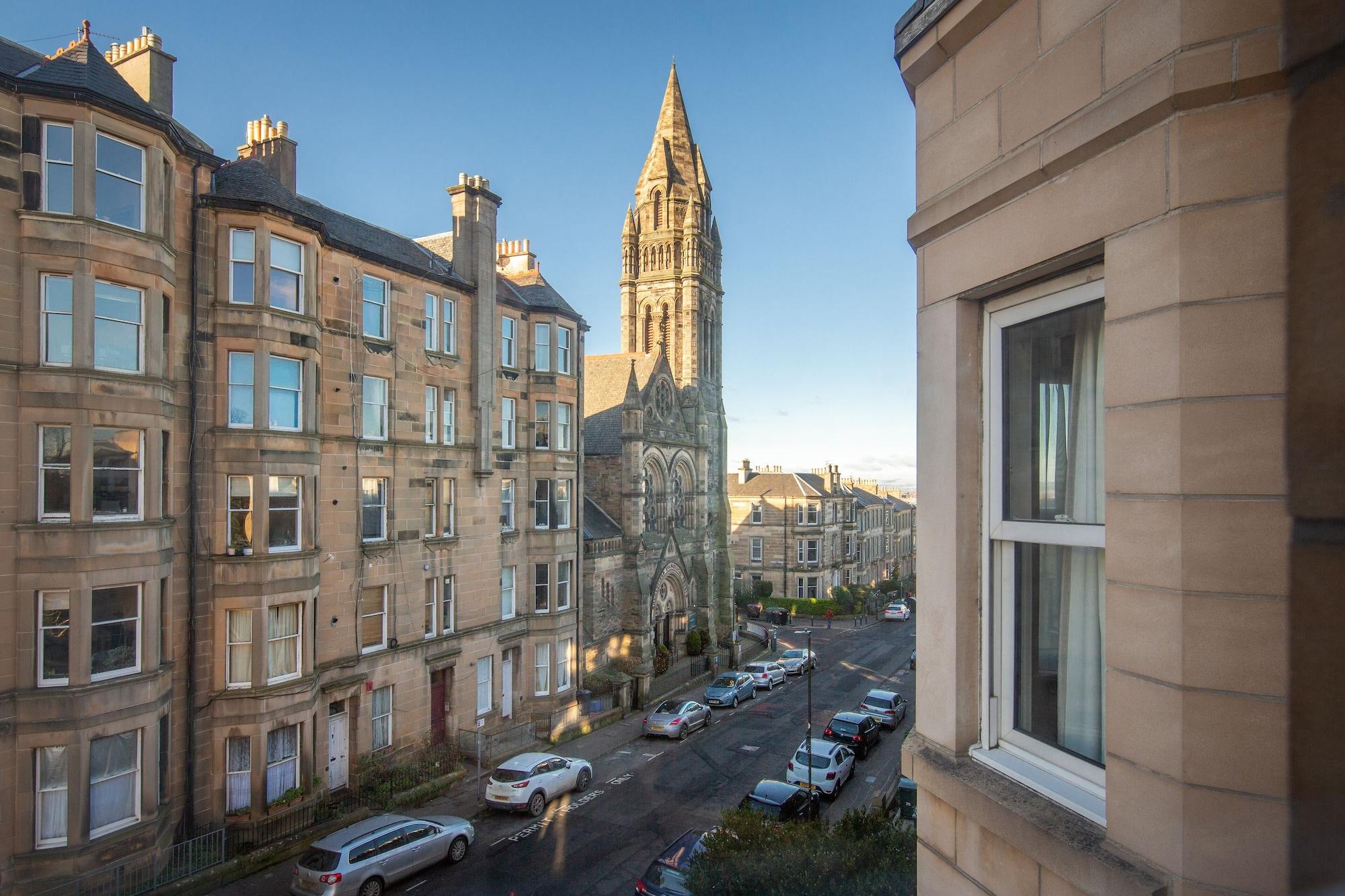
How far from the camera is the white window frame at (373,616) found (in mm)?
20906

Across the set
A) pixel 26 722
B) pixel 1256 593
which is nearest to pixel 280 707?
pixel 26 722

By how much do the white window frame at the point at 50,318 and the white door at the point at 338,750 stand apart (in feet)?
35.7

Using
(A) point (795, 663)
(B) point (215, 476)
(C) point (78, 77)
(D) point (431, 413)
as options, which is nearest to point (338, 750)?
(B) point (215, 476)

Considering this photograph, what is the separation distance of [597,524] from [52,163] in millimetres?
24610

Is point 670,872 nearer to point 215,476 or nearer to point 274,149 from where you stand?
point 215,476

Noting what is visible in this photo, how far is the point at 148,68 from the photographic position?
17031 mm

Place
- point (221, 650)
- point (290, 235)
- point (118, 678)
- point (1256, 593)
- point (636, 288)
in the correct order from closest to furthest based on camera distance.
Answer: point (1256, 593) < point (118, 678) < point (221, 650) < point (290, 235) < point (636, 288)

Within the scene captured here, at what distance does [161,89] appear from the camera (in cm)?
1742

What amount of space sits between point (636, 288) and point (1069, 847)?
51754 millimetres

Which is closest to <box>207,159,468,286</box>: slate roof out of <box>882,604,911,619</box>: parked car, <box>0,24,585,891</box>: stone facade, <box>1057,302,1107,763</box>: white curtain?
<box>0,24,585,891</box>: stone facade

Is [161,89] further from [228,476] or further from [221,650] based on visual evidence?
[221,650]

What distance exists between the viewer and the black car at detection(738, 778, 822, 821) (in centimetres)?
1855

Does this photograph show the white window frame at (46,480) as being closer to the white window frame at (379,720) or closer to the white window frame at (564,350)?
the white window frame at (379,720)

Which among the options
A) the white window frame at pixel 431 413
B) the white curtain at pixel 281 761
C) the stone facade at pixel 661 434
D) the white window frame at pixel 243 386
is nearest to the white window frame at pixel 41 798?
the white curtain at pixel 281 761
